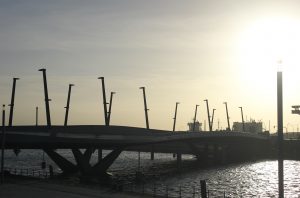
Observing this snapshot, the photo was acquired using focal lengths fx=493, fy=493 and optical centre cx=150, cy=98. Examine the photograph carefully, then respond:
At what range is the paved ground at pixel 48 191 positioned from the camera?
43031mm

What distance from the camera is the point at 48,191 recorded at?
4619 cm

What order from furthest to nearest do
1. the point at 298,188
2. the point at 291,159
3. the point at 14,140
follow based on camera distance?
the point at 291,159 < the point at 298,188 < the point at 14,140

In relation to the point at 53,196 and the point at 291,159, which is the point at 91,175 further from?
the point at 291,159

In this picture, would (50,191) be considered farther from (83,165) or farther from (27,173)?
(83,165)

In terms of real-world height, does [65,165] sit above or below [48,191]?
above

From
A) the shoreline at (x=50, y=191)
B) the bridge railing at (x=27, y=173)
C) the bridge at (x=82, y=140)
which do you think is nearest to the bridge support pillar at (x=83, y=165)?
the bridge at (x=82, y=140)

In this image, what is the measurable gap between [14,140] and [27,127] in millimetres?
3381

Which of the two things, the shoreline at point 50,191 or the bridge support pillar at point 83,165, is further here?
the bridge support pillar at point 83,165

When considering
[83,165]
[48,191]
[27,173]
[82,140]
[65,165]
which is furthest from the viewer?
[65,165]

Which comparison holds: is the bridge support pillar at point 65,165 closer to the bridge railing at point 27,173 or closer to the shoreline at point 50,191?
the bridge railing at point 27,173

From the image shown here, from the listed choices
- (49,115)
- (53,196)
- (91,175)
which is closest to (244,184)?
(91,175)

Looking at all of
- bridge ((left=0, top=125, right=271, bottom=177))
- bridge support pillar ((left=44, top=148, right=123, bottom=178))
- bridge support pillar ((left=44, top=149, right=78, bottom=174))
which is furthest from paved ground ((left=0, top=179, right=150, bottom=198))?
bridge support pillar ((left=44, top=149, right=78, bottom=174))

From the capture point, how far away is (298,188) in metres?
82.7

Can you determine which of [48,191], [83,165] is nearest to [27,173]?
[83,165]
